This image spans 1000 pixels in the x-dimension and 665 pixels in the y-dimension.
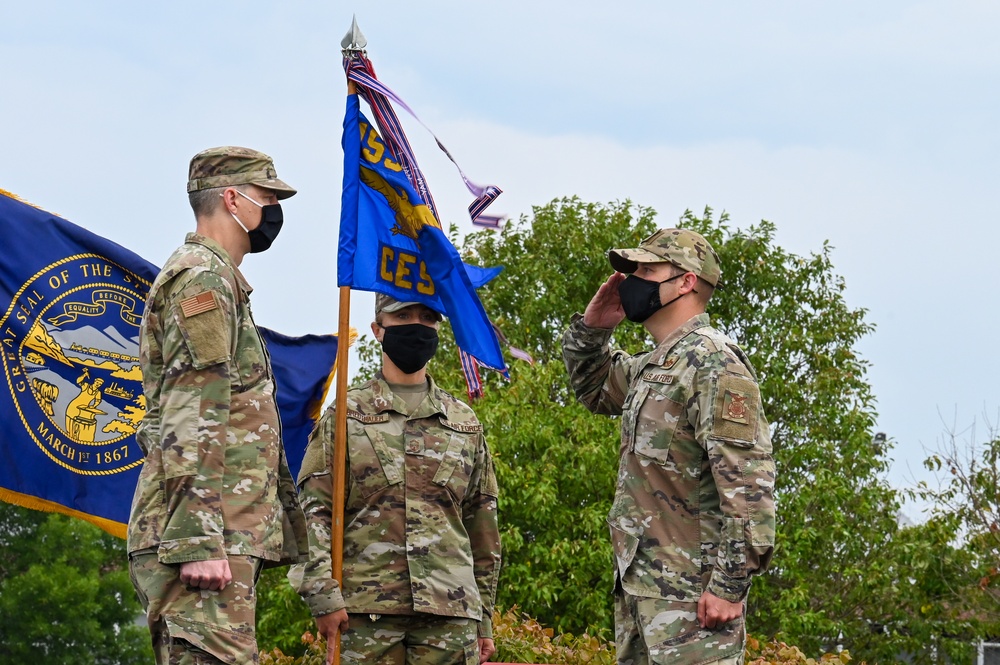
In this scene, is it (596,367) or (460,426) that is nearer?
(596,367)

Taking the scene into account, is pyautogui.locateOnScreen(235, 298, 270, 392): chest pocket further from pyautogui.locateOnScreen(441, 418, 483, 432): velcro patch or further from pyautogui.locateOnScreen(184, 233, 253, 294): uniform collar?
pyautogui.locateOnScreen(441, 418, 483, 432): velcro patch

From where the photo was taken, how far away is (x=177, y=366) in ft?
15.5

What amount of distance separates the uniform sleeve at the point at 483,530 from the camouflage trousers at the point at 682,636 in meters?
1.19

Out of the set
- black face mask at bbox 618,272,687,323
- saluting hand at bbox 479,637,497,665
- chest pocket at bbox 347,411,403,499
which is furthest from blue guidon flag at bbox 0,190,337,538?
black face mask at bbox 618,272,687,323

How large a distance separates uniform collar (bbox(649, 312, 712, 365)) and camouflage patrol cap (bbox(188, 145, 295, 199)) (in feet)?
5.22

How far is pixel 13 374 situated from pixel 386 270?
2.87 meters

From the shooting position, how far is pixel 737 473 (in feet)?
16.3

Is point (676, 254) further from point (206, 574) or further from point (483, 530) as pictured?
point (206, 574)

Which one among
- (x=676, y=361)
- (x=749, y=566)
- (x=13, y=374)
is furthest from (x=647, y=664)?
(x=13, y=374)

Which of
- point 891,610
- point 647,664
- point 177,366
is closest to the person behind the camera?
point 177,366

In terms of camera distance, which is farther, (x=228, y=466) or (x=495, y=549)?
(x=495, y=549)

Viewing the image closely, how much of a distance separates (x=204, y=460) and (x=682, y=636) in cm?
186

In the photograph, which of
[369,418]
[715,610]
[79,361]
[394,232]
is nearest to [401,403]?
[369,418]

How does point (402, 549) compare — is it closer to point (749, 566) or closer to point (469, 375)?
point (469, 375)
